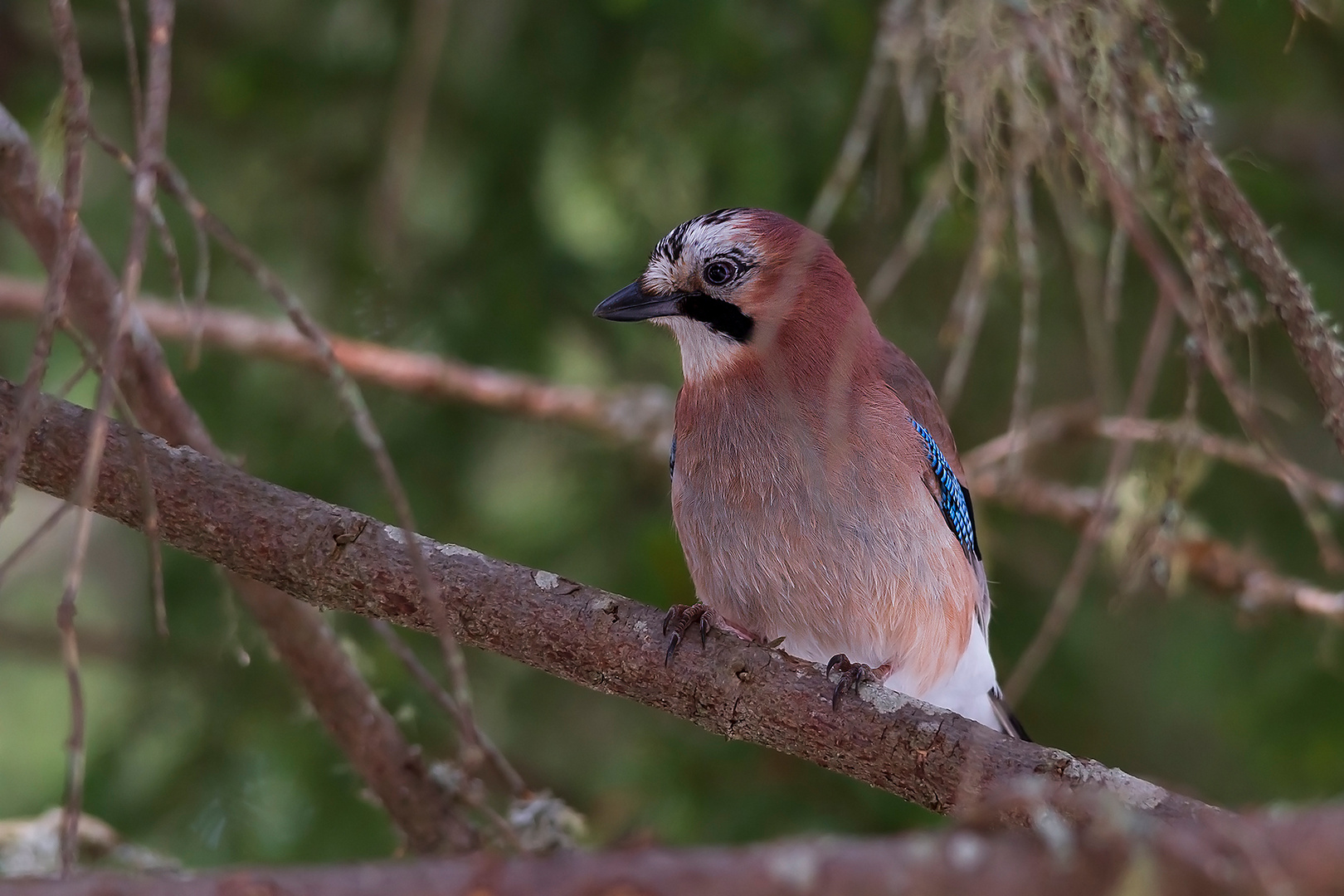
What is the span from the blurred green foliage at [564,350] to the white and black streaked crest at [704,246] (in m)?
0.89

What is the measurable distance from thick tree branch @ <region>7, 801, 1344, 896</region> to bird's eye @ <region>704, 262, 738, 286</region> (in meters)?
2.34

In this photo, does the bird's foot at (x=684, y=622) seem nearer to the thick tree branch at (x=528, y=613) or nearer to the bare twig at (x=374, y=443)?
the thick tree branch at (x=528, y=613)

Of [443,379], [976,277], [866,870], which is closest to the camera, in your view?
[866,870]

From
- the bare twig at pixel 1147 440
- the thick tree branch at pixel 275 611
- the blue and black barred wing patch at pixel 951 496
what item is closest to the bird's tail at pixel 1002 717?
the blue and black barred wing patch at pixel 951 496

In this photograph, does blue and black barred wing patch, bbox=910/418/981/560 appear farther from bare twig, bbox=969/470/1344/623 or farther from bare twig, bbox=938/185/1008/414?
bare twig, bbox=938/185/1008/414

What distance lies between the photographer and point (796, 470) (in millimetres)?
3381

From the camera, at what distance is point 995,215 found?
7.90ft

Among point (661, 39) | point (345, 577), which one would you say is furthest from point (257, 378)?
point (345, 577)

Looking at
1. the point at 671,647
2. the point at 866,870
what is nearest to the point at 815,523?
the point at 671,647

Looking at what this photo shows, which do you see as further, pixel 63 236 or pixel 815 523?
pixel 815 523

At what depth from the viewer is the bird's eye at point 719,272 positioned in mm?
3572

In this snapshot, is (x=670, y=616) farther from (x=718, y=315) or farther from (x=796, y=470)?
(x=718, y=315)

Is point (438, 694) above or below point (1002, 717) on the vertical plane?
above

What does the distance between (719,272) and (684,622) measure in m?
1.16
